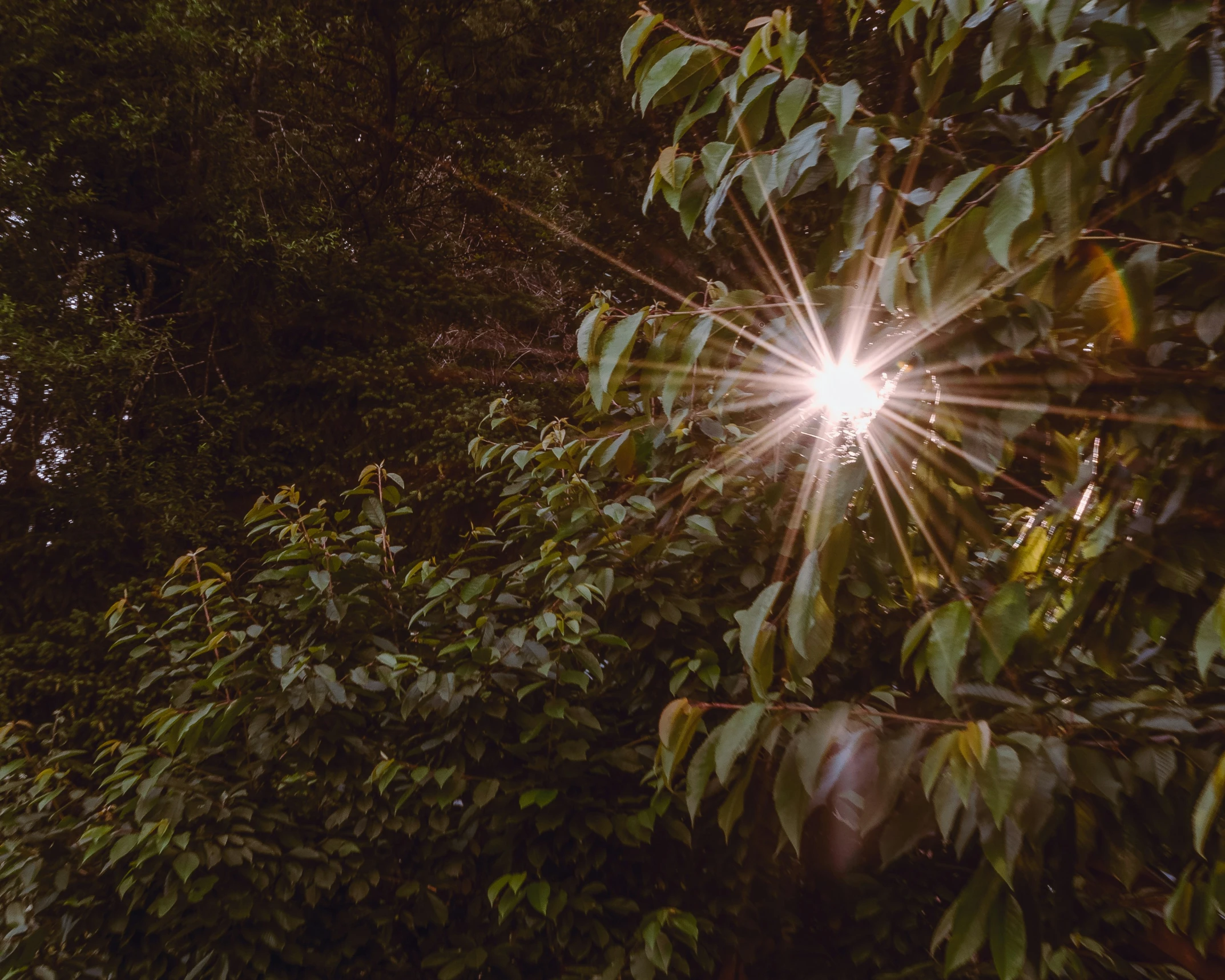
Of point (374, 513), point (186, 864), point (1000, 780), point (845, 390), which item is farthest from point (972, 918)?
point (374, 513)

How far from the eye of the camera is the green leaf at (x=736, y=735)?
0.84 metres

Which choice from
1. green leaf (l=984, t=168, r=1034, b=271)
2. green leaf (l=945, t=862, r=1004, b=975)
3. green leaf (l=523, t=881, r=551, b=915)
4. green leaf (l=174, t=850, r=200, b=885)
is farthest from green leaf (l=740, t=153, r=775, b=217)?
green leaf (l=174, t=850, r=200, b=885)

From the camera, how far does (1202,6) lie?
0.68m

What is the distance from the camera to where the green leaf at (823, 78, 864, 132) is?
86 cm

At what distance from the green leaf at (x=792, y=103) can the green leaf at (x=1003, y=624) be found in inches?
21.5

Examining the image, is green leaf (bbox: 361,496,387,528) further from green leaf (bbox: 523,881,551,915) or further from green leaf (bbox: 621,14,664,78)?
green leaf (bbox: 621,14,664,78)

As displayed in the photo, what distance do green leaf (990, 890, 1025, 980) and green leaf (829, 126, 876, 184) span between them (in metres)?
0.77

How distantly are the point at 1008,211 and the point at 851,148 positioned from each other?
0.74ft

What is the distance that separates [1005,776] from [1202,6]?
69 centimetres

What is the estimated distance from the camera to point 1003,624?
81 centimetres

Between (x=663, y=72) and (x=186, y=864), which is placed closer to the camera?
(x=663, y=72)

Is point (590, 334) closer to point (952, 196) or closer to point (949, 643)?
point (952, 196)

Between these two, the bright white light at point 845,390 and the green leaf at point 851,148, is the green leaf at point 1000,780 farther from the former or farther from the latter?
the green leaf at point 851,148

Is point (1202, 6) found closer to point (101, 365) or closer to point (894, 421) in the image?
point (894, 421)
